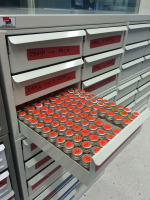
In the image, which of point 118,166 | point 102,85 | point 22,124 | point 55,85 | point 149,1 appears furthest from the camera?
point 149,1

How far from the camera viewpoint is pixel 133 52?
1702 mm

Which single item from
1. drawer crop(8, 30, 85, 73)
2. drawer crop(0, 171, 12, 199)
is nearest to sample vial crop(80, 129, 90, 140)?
drawer crop(8, 30, 85, 73)

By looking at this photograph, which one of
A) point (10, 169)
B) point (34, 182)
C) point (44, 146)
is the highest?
point (44, 146)

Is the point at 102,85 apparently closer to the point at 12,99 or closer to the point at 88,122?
the point at 88,122

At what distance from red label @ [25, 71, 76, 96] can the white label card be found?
295mm

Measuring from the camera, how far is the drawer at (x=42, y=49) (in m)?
0.73

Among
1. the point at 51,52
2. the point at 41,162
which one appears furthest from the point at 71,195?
the point at 51,52

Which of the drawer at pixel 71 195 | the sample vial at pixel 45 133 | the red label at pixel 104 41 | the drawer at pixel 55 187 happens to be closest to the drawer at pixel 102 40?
the red label at pixel 104 41

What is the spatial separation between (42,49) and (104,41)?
0.54 meters

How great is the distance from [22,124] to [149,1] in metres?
2.96

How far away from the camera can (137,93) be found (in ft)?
7.34

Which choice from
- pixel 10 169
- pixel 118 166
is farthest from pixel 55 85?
pixel 118 166

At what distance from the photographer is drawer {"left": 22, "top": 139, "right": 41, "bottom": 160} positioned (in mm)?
958

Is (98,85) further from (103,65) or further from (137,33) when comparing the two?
(137,33)
